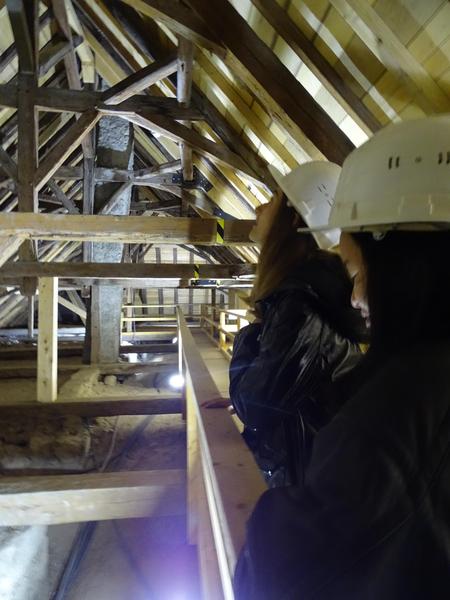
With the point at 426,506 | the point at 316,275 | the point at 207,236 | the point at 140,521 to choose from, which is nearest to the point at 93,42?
the point at 207,236

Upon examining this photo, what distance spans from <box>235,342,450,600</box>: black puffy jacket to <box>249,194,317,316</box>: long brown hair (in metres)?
0.80

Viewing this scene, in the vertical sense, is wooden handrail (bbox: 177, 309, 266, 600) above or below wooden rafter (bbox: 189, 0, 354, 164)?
below

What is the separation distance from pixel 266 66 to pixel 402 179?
1.89 metres

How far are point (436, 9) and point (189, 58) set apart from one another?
1.93 meters

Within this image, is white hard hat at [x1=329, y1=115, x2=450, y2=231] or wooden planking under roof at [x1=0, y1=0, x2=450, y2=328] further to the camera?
wooden planking under roof at [x1=0, y1=0, x2=450, y2=328]

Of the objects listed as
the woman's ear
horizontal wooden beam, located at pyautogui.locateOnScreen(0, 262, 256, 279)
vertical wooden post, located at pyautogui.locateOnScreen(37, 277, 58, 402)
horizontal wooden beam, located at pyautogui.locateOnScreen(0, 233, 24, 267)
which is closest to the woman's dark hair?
the woman's ear

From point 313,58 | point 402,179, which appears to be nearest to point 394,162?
point 402,179

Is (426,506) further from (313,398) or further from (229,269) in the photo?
(229,269)

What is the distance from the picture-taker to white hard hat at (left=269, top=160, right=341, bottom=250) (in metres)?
1.34

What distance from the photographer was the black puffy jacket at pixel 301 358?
1.04m

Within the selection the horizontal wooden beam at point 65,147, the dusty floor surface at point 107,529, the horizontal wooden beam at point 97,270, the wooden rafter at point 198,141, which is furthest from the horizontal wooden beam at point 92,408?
the wooden rafter at point 198,141

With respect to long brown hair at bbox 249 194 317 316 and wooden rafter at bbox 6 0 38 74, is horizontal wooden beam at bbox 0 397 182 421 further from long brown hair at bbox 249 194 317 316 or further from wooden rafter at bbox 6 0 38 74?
wooden rafter at bbox 6 0 38 74

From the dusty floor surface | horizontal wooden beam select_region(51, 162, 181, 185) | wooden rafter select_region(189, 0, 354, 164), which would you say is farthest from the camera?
horizontal wooden beam select_region(51, 162, 181, 185)

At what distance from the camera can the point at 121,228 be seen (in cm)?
230
